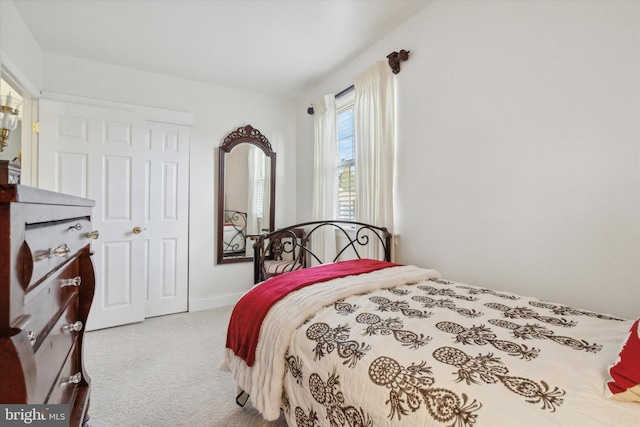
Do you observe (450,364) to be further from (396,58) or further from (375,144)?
(396,58)

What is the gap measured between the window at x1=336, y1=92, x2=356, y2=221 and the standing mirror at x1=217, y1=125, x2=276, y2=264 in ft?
3.48

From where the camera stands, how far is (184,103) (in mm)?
3393

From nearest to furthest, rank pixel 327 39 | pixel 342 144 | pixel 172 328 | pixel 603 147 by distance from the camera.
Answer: pixel 603 147
pixel 327 39
pixel 172 328
pixel 342 144

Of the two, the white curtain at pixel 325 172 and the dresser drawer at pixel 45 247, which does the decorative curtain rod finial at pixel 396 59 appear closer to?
the white curtain at pixel 325 172

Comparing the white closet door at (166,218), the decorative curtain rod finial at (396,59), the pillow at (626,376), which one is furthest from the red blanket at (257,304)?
the white closet door at (166,218)

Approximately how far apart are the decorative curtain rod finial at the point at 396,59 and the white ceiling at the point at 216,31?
0.80ft

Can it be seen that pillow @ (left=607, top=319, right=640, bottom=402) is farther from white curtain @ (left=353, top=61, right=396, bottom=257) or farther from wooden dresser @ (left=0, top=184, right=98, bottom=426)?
white curtain @ (left=353, top=61, right=396, bottom=257)

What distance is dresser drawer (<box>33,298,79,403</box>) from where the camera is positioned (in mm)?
717

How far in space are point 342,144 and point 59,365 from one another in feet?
9.12

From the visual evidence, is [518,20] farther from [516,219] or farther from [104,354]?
[104,354]

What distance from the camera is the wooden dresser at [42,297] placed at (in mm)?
521

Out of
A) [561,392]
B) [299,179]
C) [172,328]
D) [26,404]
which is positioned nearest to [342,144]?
[299,179]

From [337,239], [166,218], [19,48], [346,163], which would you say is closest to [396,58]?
[346,163]

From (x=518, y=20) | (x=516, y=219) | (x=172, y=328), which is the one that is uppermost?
(x=518, y=20)
